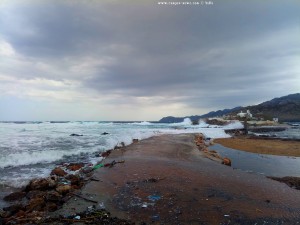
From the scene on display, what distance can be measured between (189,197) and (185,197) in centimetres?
12

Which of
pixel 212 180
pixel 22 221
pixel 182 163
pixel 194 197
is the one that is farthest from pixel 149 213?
pixel 182 163

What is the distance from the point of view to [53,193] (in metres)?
7.88

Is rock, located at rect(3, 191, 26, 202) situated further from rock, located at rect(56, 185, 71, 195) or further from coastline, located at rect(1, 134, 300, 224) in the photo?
coastline, located at rect(1, 134, 300, 224)

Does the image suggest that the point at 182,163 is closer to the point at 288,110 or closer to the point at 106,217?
the point at 106,217

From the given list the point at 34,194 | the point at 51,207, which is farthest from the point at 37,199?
the point at 34,194

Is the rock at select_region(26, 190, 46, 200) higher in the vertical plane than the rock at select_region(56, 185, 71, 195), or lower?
lower

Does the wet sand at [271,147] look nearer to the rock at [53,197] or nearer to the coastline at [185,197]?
the coastline at [185,197]

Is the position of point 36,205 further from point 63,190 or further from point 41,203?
point 63,190

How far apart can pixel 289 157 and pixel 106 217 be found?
14.8 metres

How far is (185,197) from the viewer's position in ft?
24.7

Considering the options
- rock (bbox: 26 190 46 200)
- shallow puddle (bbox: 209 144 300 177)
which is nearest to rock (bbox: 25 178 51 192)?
rock (bbox: 26 190 46 200)

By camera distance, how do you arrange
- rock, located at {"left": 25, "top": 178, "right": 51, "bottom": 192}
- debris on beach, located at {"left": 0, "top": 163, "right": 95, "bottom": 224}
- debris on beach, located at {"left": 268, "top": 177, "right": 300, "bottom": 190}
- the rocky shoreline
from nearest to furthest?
the rocky shoreline, debris on beach, located at {"left": 0, "top": 163, "right": 95, "bottom": 224}, rock, located at {"left": 25, "top": 178, "right": 51, "bottom": 192}, debris on beach, located at {"left": 268, "top": 177, "right": 300, "bottom": 190}

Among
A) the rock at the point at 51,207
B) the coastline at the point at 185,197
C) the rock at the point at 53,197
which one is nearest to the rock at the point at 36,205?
the rock at the point at 51,207

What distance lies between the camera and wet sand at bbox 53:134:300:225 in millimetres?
6141
